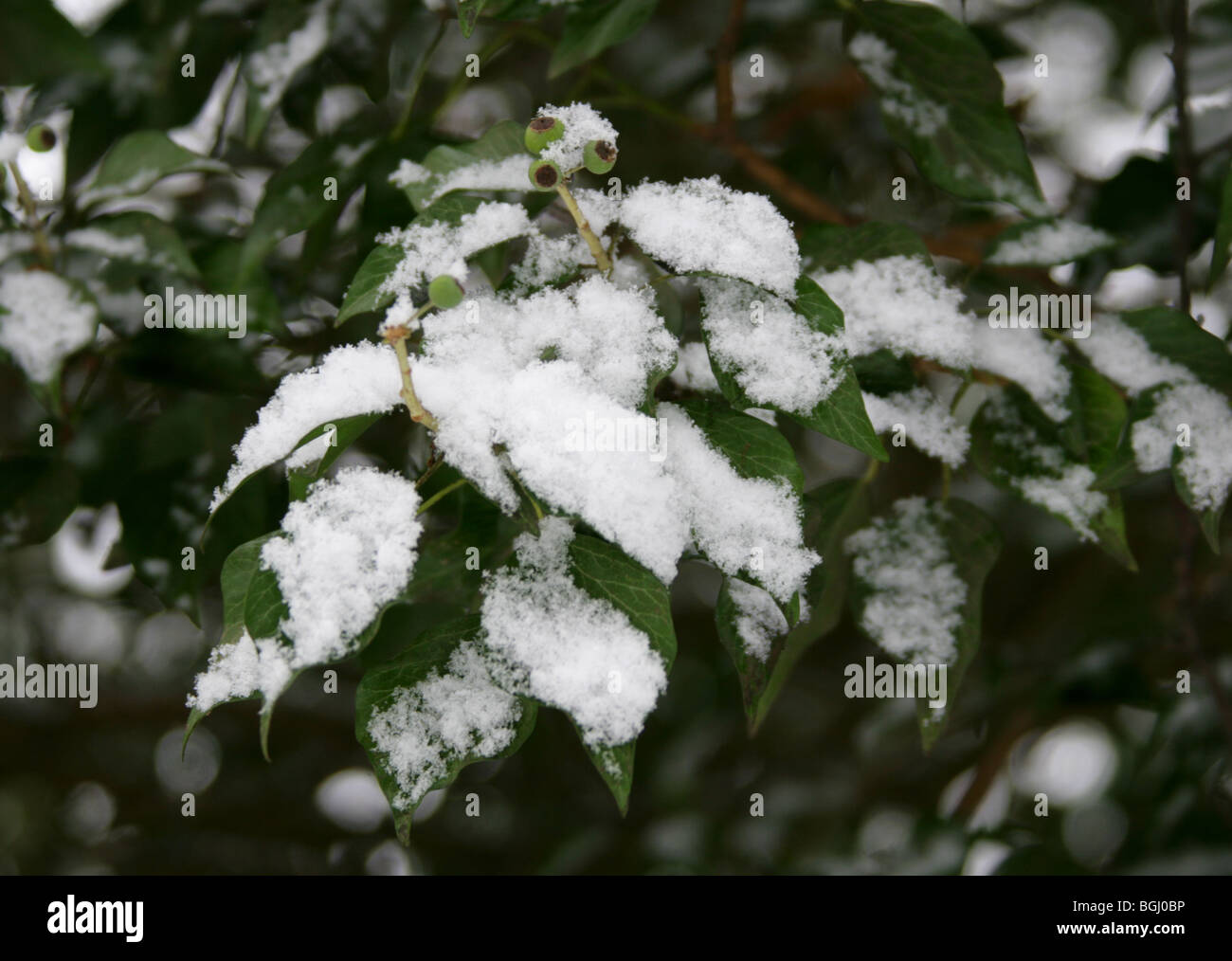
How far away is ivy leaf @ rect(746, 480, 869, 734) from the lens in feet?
2.42

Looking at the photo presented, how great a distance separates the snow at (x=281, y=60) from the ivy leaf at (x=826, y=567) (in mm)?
574

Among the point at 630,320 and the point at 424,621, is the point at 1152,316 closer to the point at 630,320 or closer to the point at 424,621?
the point at 630,320

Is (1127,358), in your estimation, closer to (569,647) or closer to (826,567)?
(826,567)

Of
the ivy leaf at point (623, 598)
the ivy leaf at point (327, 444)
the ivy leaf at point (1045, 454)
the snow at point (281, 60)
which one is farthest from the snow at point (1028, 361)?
the snow at point (281, 60)

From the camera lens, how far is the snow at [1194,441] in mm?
682

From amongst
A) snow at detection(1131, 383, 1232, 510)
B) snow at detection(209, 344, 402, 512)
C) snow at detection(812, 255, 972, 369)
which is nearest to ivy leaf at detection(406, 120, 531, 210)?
snow at detection(209, 344, 402, 512)

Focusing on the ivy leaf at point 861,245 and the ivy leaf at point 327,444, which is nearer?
the ivy leaf at point 327,444

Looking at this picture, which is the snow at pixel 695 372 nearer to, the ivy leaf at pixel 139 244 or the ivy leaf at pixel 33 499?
the ivy leaf at pixel 139 244

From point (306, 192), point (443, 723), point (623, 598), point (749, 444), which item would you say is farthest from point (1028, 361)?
point (306, 192)
